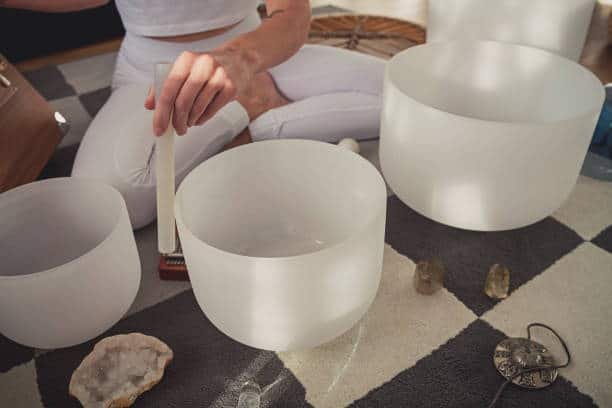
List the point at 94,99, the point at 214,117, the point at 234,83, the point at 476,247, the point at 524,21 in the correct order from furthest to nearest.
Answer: the point at 94,99
the point at 524,21
the point at 214,117
the point at 476,247
the point at 234,83

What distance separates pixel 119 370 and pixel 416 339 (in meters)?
0.36

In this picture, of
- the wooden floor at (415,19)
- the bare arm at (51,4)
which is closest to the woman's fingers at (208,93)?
the bare arm at (51,4)

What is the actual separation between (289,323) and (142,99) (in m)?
0.59

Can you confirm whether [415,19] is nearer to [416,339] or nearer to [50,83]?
[50,83]

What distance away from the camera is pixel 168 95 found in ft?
1.82

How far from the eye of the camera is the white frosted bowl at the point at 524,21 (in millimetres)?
1018

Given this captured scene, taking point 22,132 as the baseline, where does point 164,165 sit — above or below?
above

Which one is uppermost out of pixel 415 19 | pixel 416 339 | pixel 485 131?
pixel 485 131

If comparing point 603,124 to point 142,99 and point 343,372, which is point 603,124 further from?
point 142,99

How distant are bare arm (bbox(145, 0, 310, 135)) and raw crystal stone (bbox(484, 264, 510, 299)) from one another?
421 mm

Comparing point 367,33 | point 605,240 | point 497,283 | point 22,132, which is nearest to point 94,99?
point 22,132

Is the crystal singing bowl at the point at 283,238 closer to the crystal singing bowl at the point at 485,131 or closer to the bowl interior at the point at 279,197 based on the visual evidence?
the bowl interior at the point at 279,197

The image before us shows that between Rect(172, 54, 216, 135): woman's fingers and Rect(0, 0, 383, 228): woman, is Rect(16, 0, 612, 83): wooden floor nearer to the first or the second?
Rect(0, 0, 383, 228): woman

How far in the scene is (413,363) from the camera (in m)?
0.62
